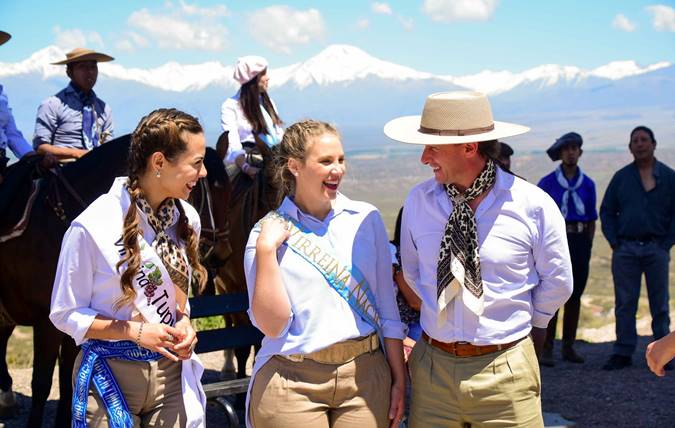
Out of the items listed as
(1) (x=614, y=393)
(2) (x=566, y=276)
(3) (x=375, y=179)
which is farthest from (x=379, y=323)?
(3) (x=375, y=179)

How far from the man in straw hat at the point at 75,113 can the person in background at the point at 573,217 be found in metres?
4.79

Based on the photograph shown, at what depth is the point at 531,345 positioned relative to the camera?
3396mm

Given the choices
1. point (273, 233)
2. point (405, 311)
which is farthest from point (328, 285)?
point (405, 311)

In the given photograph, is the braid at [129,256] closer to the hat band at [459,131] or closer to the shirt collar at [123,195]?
the shirt collar at [123,195]

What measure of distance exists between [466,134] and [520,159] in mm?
122792

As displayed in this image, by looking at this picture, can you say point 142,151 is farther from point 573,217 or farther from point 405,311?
point 573,217

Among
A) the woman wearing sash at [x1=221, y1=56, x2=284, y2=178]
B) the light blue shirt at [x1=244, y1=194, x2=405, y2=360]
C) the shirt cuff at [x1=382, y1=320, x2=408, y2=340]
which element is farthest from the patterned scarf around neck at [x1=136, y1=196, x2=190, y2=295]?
the woman wearing sash at [x1=221, y1=56, x2=284, y2=178]

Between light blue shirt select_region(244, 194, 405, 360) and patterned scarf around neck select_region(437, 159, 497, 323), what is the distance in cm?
25

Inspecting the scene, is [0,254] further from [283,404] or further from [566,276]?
[566,276]

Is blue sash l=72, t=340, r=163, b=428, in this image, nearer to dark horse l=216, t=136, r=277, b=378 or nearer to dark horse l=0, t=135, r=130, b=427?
dark horse l=0, t=135, r=130, b=427

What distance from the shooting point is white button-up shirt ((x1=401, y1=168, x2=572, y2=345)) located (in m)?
3.27

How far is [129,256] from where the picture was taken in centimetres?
311

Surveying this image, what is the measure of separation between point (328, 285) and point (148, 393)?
0.80 m

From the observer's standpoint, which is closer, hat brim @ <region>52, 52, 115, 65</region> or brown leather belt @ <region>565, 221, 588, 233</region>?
hat brim @ <region>52, 52, 115, 65</region>
